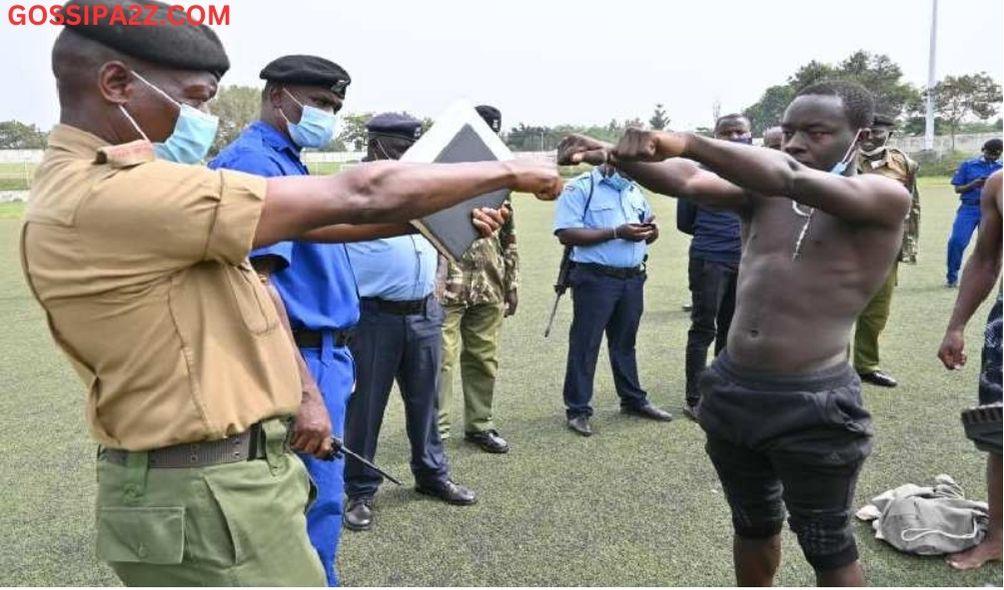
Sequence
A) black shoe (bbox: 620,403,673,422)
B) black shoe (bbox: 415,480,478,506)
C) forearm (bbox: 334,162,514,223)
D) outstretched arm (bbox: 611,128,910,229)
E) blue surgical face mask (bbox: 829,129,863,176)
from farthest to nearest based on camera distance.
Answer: black shoe (bbox: 620,403,673,422) → black shoe (bbox: 415,480,478,506) → blue surgical face mask (bbox: 829,129,863,176) → outstretched arm (bbox: 611,128,910,229) → forearm (bbox: 334,162,514,223)

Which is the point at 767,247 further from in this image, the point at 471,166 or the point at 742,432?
the point at 471,166

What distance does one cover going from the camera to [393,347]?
3.92 metres

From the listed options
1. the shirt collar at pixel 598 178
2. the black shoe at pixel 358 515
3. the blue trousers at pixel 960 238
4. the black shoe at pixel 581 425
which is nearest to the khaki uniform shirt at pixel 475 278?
the shirt collar at pixel 598 178

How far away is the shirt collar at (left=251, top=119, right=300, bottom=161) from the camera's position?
9.46 feet

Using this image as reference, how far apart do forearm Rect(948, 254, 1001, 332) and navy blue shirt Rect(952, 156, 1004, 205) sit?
24.6ft

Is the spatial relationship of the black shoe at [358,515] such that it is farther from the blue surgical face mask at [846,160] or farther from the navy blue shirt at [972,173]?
the navy blue shirt at [972,173]

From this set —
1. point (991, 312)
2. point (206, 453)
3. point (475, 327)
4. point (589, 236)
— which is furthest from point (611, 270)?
point (206, 453)

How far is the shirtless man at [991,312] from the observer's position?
3.11 m

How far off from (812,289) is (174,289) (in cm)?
194

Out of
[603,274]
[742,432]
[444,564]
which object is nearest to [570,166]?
[742,432]

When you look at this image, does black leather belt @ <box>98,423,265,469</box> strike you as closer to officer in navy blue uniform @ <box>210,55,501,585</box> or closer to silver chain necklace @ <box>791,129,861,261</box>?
officer in navy blue uniform @ <box>210,55,501,585</box>

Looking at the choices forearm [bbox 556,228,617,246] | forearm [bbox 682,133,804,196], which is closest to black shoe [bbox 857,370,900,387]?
forearm [bbox 556,228,617,246]

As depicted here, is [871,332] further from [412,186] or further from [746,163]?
[412,186]

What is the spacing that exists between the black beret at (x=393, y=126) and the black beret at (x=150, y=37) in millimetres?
2293
